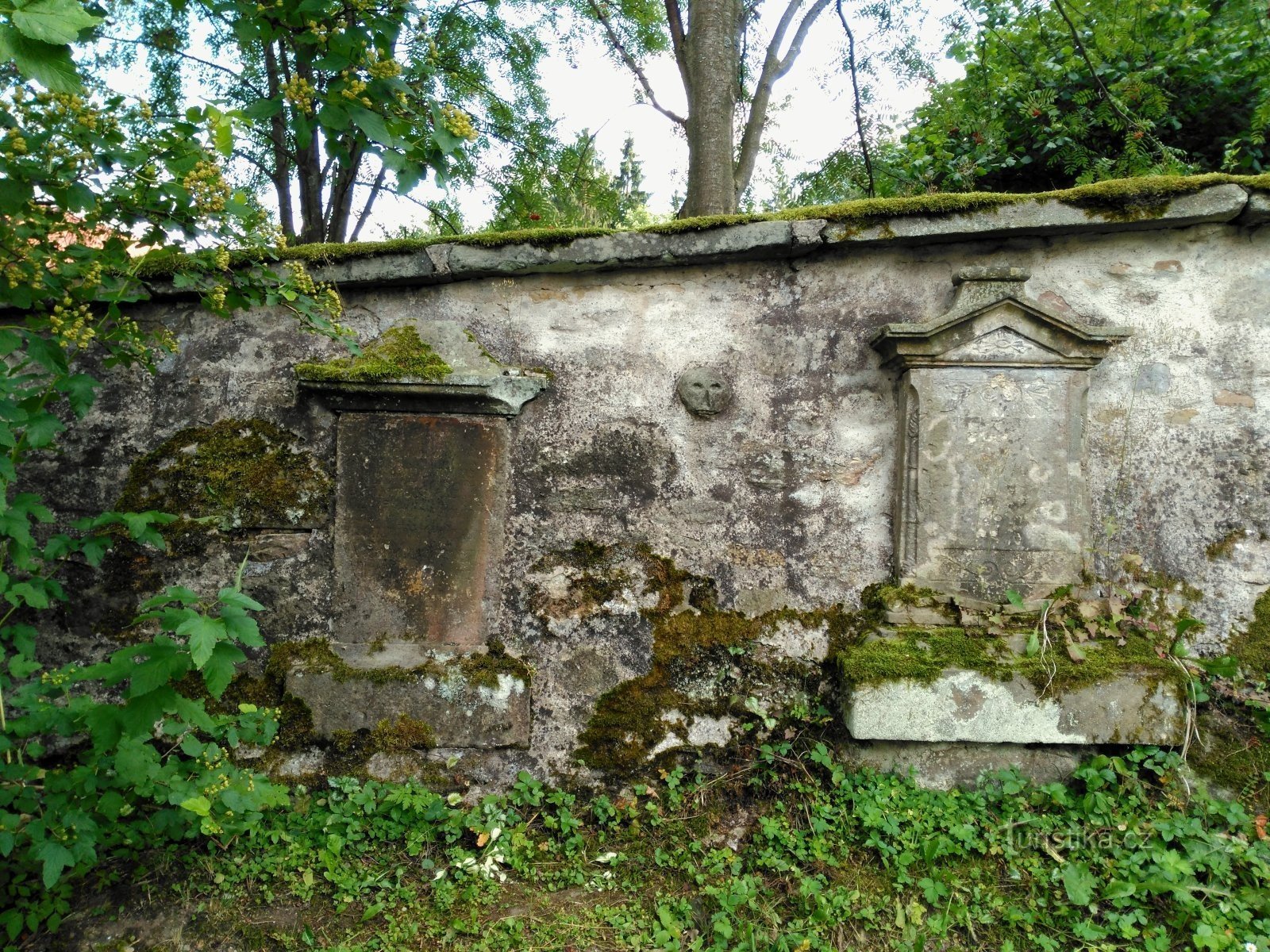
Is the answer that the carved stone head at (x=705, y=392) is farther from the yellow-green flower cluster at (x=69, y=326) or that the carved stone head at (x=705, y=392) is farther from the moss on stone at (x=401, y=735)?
the yellow-green flower cluster at (x=69, y=326)

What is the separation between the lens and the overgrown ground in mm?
2393

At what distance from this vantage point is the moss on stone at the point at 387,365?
9.95 feet

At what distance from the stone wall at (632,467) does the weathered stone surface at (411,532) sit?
0.01 m

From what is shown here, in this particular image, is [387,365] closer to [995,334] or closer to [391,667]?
[391,667]

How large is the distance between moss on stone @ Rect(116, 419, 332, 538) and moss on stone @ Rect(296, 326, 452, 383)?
0.33 m

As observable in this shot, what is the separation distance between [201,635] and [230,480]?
1.48 metres

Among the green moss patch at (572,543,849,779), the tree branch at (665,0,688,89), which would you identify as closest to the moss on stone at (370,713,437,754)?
the green moss patch at (572,543,849,779)

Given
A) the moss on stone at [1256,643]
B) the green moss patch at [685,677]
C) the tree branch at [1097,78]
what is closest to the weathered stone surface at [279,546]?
the green moss patch at [685,677]

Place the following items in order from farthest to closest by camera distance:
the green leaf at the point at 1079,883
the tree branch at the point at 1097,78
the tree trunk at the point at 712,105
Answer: the tree trunk at the point at 712,105
the tree branch at the point at 1097,78
the green leaf at the point at 1079,883

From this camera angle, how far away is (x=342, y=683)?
117 inches

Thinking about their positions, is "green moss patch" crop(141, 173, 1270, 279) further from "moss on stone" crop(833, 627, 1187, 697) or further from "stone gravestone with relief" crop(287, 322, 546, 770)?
"moss on stone" crop(833, 627, 1187, 697)

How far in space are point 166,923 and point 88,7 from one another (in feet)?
8.94

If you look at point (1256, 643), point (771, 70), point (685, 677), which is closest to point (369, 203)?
point (771, 70)

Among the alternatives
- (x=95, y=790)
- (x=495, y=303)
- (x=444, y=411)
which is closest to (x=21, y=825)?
(x=95, y=790)
